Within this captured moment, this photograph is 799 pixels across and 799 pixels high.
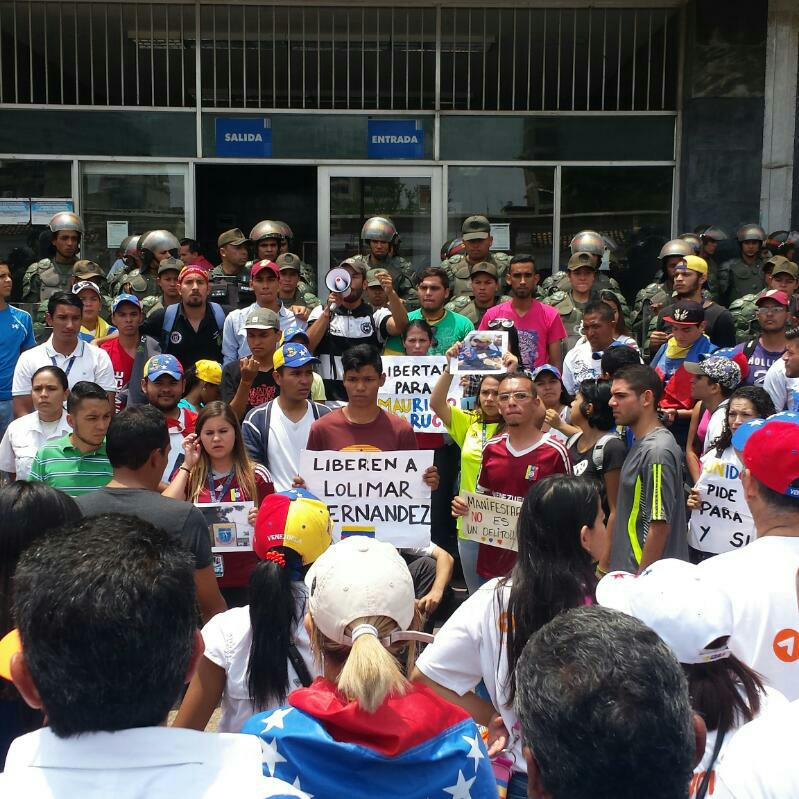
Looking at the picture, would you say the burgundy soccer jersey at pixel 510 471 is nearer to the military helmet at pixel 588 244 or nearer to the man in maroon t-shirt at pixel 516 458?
the man in maroon t-shirt at pixel 516 458

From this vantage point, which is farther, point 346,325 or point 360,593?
point 346,325

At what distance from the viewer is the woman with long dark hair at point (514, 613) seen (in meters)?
3.11

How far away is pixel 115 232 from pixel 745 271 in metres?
7.16

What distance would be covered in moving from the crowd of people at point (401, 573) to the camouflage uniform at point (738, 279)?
304 centimetres

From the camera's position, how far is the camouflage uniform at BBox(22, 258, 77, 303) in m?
10.6

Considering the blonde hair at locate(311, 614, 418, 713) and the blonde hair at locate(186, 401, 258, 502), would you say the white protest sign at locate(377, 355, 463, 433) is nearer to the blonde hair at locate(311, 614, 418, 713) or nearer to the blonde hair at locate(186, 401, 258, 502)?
the blonde hair at locate(186, 401, 258, 502)

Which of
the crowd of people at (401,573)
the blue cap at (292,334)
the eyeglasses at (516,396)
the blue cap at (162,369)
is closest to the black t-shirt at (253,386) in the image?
the crowd of people at (401,573)

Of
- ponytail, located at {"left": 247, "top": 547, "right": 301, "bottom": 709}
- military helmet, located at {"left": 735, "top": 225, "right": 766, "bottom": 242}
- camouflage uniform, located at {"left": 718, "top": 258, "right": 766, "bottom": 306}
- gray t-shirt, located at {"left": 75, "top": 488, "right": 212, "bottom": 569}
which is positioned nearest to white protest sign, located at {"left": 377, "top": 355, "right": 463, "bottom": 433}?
gray t-shirt, located at {"left": 75, "top": 488, "right": 212, "bottom": 569}

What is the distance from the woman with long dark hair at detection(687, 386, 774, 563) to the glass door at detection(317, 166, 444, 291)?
7017 mm

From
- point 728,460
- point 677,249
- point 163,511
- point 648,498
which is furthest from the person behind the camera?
point 677,249

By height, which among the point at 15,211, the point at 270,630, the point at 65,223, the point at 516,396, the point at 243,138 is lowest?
the point at 270,630

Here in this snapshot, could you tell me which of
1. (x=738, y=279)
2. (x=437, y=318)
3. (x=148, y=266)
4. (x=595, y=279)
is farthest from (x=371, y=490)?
(x=738, y=279)

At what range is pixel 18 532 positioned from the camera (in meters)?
3.11

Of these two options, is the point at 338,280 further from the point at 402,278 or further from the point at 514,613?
the point at 514,613
